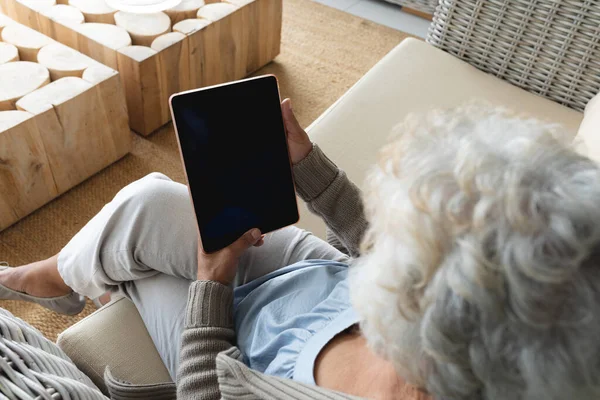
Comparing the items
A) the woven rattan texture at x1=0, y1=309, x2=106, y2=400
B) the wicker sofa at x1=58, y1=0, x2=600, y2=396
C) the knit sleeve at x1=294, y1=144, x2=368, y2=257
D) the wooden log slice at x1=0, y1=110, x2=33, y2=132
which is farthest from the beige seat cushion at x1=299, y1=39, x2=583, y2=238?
the wooden log slice at x1=0, y1=110, x2=33, y2=132

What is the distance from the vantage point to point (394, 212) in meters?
0.47

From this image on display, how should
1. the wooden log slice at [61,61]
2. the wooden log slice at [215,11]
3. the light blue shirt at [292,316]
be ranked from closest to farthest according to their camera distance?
the light blue shirt at [292,316] < the wooden log slice at [61,61] < the wooden log slice at [215,11]

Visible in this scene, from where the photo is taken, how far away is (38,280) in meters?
1.07

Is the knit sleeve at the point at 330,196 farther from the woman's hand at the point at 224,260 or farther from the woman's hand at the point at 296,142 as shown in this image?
the woman's hand at the point at 224,260

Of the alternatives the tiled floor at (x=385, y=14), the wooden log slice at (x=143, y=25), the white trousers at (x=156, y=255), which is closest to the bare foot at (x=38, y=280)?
the white trousers at (x=156, y=255)

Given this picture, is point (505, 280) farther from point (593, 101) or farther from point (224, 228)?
point (593, 101)

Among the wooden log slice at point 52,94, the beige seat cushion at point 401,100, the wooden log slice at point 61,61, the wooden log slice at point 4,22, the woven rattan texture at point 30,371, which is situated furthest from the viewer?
the wooden log slice at point 4,22

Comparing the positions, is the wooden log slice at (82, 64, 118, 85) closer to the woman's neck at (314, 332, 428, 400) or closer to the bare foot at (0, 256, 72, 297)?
the bare foot at (0, 256, 72, 297)

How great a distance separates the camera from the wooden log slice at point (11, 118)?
1.28 m

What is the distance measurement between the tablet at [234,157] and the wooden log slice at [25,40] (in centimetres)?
93

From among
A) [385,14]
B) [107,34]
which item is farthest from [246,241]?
[385,14]

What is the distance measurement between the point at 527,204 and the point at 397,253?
11 cm

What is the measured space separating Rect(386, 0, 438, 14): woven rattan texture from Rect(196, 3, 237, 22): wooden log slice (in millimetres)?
939

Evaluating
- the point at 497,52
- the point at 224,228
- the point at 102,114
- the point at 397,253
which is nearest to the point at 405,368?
the point at 397,253
